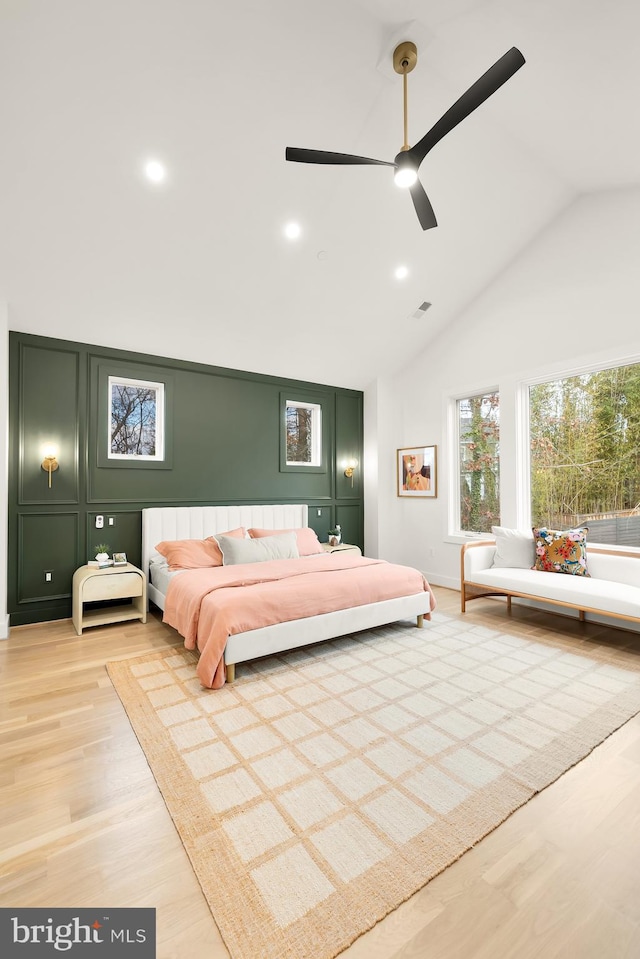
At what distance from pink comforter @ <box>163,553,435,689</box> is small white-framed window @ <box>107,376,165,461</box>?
1699mm

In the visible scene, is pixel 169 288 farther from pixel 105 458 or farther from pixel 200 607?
pixel 200 607

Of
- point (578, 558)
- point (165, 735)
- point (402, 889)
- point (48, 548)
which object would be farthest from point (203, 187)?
point (578, 558)

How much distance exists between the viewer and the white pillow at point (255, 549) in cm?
434

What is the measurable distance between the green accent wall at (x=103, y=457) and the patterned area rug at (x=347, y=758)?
5.43 feet

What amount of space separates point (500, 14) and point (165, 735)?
Answer: 461cm

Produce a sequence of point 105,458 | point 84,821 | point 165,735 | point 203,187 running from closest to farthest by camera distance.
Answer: point 84,821 < point 165,735 < point 203,187 < point 105,458

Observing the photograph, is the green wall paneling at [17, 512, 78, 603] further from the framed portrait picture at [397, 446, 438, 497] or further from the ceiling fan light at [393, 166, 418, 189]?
the framed portrait picture at [397, 446, 438, 497]

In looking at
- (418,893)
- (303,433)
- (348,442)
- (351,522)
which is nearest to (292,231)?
(303,433)

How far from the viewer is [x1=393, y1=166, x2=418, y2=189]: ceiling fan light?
8.61 ft

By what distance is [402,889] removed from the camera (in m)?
1.46

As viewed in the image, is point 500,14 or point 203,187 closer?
point 500,14

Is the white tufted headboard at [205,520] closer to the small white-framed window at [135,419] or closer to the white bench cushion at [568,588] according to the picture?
the small white-framed window at [135,419]

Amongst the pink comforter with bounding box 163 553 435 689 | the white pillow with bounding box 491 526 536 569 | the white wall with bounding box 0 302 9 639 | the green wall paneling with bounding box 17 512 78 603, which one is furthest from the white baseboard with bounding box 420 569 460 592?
the white wall with bounding box 0 302 9 639

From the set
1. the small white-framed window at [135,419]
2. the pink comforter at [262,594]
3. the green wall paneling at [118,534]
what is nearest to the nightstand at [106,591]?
the green wall paneling at [118,534]
